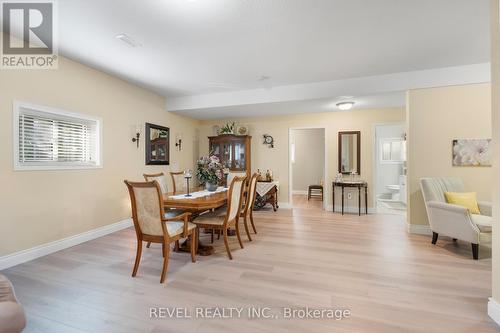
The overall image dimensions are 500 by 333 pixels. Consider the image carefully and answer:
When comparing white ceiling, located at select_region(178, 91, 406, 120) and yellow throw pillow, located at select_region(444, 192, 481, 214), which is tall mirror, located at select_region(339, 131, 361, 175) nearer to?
white ceiling, located at select_region(178, 91, 406, 120)

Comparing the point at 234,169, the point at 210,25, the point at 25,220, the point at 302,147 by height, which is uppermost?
the point at 210,25

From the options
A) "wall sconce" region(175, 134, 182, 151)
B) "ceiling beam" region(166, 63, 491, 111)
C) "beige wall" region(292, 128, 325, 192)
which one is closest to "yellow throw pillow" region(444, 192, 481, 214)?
"ceiling beam" region(166, 63, 491, 111)

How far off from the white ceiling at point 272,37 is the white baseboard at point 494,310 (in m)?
2.48

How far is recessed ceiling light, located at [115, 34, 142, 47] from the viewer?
2.54m

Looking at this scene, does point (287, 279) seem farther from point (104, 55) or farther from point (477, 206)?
point (104, 55)

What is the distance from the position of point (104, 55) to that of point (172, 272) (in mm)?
2865

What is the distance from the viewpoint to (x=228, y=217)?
8.84 feet

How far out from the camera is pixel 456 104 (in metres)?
3.45

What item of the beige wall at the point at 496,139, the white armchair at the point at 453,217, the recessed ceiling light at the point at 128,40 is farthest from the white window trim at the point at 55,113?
the white armchair at the point at 453,217

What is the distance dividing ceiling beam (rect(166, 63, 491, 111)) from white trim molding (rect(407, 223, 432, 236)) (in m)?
2.18

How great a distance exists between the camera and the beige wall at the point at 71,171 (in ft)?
8.20

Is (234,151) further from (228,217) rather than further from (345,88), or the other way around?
(228,217)

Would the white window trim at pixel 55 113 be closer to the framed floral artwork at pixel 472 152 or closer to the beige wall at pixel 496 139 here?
the beige wall at pixel 496 139

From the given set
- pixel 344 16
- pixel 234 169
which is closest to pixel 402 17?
pixel 344 16
